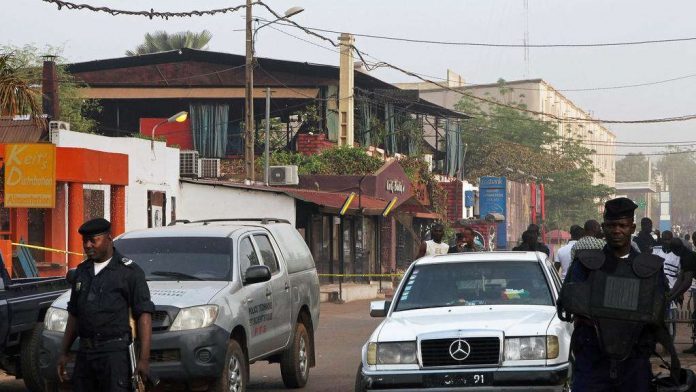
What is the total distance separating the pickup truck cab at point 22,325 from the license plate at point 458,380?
4.42 meters

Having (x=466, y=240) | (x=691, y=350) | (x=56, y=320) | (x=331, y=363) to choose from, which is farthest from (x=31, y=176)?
(x=56, y=320)

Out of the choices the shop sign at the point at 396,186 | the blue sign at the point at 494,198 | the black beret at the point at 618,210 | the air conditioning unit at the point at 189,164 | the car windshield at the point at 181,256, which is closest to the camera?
the black beret at the point at 618,210

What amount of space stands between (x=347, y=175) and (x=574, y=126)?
263ft

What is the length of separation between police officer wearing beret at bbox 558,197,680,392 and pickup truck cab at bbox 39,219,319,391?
4968 mm

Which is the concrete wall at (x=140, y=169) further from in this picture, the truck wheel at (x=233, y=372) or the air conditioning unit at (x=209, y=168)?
the truck wheel at (x=233, y=372)

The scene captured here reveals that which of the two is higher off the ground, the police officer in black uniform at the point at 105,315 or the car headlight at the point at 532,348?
the police officer in black uniform at the point at 105,315

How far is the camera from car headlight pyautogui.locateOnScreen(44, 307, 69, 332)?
11.4 meters

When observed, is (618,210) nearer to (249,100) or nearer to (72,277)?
(72,277)

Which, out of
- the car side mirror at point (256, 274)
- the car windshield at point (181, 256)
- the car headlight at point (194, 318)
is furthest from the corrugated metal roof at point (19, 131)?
the car headlight at point (194, 318)

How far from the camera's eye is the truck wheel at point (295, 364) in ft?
45.4

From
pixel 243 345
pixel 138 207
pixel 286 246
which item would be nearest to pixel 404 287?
pixel 243 345

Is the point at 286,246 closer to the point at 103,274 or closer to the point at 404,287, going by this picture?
the point at 404,287

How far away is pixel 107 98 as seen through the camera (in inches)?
2058

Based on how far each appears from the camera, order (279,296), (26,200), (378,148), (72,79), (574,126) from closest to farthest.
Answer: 1. (279,296)
2. (26,200)
3. (72,79)
4. (378,148)
5. (574,126)
